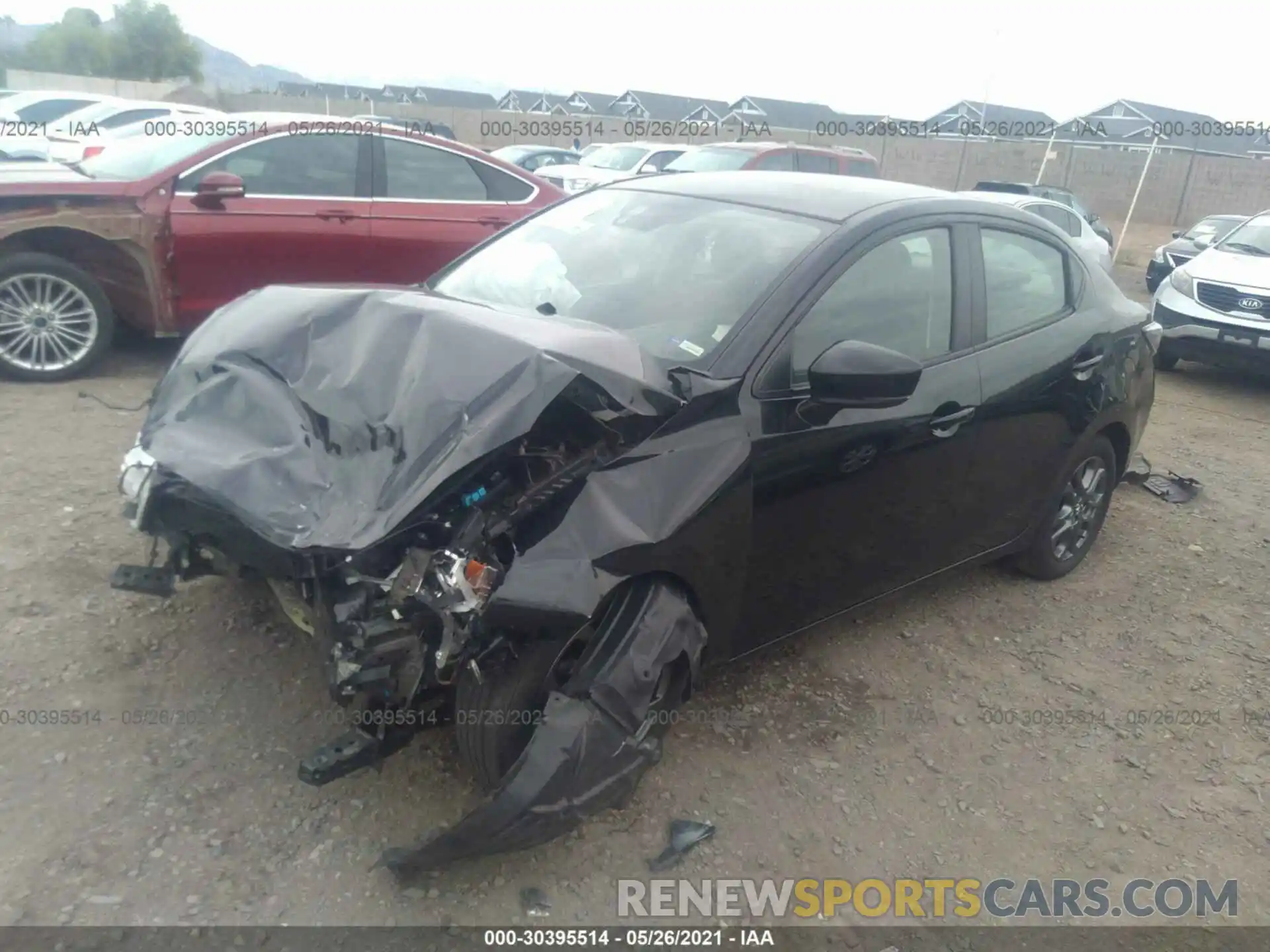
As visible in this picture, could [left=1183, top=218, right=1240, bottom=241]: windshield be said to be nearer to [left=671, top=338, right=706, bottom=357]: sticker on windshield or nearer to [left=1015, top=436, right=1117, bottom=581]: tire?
[left=1015, top=436, right=1117, bottom=581]: tire

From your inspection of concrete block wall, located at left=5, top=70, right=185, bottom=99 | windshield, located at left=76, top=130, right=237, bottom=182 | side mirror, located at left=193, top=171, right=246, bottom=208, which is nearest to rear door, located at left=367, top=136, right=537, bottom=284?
side mirror, located at left=193, top=171, right=246, bottom=208

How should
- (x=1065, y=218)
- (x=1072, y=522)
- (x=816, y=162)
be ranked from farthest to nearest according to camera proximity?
(x=816, y=162), (x=1065, y=218), (x=1072, y=522)

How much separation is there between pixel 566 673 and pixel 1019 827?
5.04 ft

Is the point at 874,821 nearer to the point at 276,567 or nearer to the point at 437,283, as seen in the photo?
the point at 276,567

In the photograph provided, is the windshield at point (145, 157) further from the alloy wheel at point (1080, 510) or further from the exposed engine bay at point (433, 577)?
the alloy wheel at point (1080, 510)

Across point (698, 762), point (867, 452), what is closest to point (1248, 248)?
point (867, 452)

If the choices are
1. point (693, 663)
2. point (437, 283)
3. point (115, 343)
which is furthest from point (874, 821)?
point (115, 343)

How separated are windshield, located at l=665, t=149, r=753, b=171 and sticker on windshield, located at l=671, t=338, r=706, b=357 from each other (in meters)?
9.92

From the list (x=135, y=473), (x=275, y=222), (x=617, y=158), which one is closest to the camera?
(x=135, y=473)

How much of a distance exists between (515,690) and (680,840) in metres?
0.68

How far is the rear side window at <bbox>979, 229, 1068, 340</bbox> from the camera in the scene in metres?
3.58

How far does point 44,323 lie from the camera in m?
5.54

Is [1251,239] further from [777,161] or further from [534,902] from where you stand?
[534,902]

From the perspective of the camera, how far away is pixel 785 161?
1262 cm
